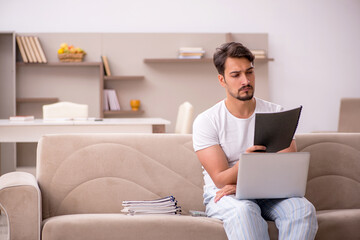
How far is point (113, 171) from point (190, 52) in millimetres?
3744

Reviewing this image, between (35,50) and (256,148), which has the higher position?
(35,50)

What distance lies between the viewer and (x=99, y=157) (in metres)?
2.44

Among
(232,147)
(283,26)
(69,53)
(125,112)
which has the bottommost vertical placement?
(125,112)

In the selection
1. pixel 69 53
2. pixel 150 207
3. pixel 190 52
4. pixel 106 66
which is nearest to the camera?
pixel 150 207

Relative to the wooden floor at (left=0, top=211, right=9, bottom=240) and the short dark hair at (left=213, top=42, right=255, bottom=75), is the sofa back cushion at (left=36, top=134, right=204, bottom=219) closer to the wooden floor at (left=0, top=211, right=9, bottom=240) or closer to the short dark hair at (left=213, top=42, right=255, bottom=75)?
the short dark hair at (left=213, top=42, right=255, bottom=75)

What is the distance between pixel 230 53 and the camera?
7.25ft

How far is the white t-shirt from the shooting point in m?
2.18

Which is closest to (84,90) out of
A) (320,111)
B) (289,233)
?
(320,111)

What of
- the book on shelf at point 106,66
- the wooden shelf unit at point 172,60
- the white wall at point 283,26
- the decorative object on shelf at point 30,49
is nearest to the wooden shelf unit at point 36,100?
the decorative object on shelf at point 30,49

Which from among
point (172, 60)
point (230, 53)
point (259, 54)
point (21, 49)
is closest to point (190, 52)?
point (172, 60)

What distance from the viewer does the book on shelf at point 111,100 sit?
595 cm

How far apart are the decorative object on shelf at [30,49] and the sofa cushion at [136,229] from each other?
408 cm

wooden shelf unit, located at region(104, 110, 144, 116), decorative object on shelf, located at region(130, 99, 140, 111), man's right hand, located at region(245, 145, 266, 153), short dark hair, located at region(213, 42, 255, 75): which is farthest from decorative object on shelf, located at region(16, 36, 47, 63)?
man's right hand, located at region(245, 145, 266, 153)

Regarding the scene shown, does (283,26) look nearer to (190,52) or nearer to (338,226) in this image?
(190,52)
